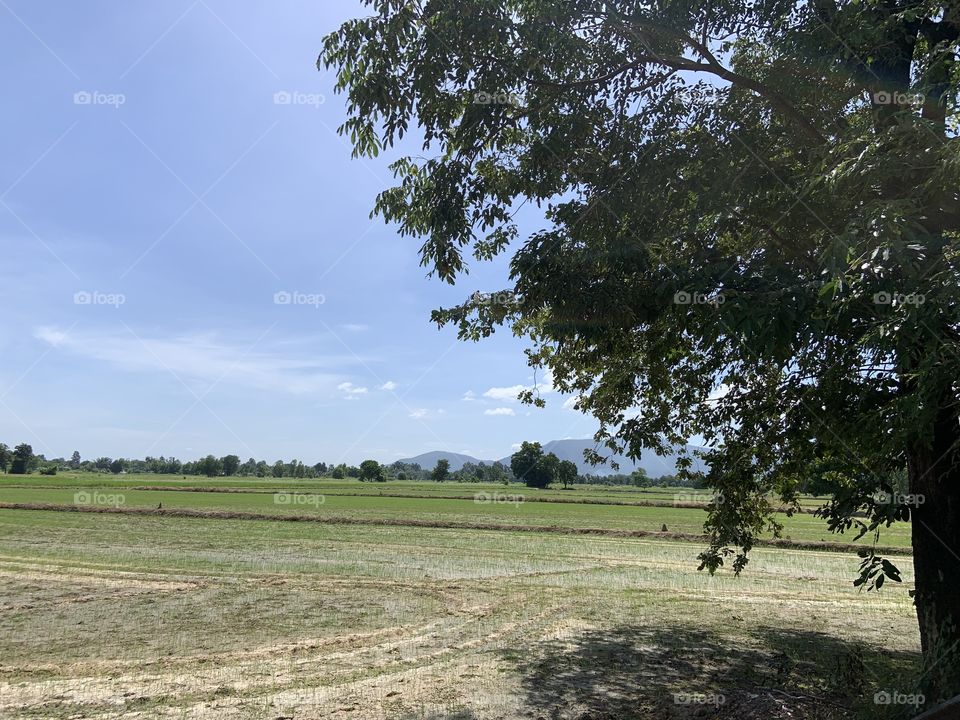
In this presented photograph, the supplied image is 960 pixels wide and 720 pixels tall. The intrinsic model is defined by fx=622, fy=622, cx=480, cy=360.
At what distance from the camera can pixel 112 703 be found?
8.40m

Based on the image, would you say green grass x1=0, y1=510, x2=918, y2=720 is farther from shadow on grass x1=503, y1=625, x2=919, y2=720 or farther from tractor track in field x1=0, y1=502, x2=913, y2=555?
tractor track in field x1=0, y1=502, x2=913, y2=555

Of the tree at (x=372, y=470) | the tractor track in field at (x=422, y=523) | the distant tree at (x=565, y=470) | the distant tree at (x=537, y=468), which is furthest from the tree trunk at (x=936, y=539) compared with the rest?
the tree at (x=372, y=470)

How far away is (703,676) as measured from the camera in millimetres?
10078

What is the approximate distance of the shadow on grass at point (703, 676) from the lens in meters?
8.26

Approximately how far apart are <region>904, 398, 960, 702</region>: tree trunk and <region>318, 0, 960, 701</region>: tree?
0.03m

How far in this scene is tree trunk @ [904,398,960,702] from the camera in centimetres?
873

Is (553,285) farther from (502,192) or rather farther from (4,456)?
(4,456)

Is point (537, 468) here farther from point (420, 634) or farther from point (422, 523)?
point (420, 634)

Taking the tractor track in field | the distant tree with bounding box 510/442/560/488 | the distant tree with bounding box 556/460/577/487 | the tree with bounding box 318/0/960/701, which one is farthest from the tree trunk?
the distant tree with bounding box 556/460/577/487

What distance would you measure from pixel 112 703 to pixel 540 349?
34.5 ft

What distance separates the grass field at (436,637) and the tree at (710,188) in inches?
130

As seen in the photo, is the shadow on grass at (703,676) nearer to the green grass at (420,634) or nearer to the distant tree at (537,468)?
the green grass at (420,634)

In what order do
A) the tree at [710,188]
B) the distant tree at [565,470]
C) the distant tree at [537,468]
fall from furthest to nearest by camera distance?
the distant tree at [565,470], the distant tree at [537,468], the tree at [710,188]

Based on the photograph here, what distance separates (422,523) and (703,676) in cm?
3614
